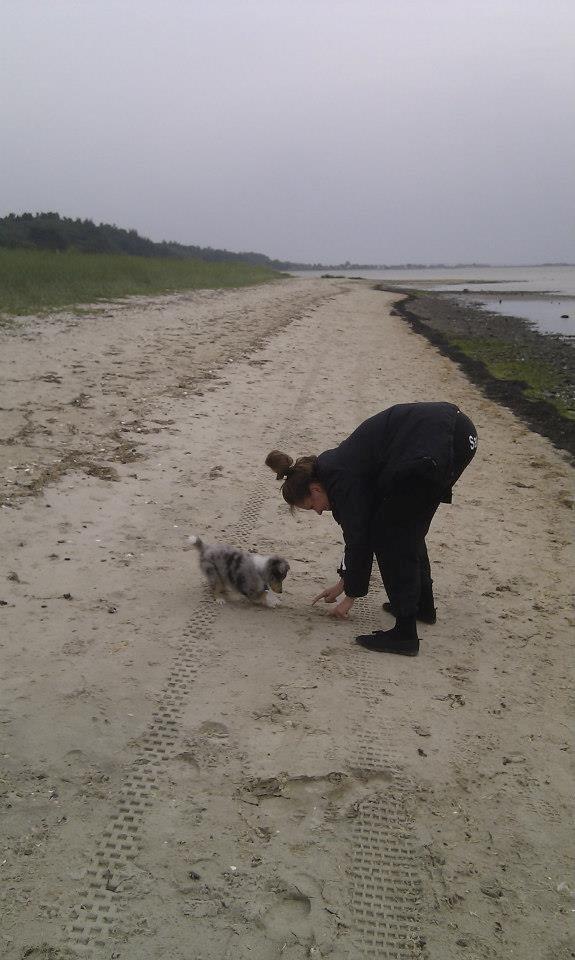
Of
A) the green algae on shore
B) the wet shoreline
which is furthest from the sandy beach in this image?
the green algae on shore

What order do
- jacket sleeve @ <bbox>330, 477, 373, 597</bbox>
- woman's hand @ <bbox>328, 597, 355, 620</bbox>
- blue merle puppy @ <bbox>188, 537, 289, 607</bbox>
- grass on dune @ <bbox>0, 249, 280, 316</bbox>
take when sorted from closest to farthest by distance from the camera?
jacket sleeve @ <bbox>330, 477, 373, 597</bbox> → woman's hand @ <bbox>328, 597, 355, 620</bbox> → blue merle puppy @ <bbox>188, 537, 289, 607</bbox> → grass on dune @ <bbox>0, 249, 280, 316</bbox>

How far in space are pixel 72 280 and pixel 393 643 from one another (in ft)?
56.8

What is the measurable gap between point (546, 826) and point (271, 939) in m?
1.31

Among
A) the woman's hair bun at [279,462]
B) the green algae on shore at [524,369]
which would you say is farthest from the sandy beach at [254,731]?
the green algae on shore at [524,369]

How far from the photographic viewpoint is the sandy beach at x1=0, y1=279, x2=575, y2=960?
97.0 inches

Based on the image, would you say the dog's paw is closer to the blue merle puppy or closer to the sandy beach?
the blue merle puppy

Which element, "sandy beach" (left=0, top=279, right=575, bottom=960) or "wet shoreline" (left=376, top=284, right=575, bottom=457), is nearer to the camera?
"sandy beach" (left=0, top=279, right=575, bottom=960)

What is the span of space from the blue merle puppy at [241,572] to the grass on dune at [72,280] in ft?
31.9

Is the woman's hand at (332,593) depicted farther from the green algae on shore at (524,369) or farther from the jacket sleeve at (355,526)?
Answer: the green algae on shore at (524,369)

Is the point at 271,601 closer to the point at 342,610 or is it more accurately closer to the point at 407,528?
the point at 342,610

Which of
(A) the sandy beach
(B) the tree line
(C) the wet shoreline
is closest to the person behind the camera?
(A) the sandy beach

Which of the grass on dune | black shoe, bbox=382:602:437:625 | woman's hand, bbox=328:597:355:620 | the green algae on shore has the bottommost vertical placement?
black shoe, bbox=382:602:437:625

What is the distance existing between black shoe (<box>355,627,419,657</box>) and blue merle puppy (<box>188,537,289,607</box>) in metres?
0.74

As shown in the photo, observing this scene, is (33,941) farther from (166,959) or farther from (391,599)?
(391,599)
